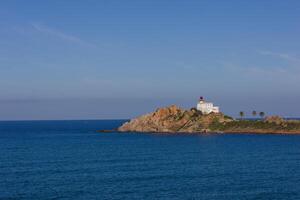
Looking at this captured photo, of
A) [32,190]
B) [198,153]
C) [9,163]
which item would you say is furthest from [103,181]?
[198,153]

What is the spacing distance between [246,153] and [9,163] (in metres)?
52.4

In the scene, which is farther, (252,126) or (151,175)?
(252,126)

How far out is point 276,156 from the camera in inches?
4067

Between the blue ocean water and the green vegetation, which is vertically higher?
the green vegetation

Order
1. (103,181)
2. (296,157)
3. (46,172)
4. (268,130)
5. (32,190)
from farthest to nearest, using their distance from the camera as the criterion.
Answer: (268,130) → (296,157) → (46,172) → (103,181) → (32,190)

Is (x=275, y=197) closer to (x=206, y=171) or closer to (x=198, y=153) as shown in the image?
(x=206, y=171)

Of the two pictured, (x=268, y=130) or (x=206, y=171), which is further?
(x=268, y=130)

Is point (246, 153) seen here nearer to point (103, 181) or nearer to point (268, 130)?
point (103, 181)

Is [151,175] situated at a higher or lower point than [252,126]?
lower

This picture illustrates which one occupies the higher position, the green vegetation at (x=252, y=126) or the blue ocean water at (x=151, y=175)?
the green vegetation at (x=252, y=126)

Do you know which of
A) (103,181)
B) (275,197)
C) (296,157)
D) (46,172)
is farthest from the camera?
(296,157)

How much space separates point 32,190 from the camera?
203 feet

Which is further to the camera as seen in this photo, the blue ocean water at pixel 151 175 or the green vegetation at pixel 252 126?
the green vegetation at pixel 252 126

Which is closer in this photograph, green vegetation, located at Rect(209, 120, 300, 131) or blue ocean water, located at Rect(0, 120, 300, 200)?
blue ocean water, located at Rect(0, 120, 300, 200)
